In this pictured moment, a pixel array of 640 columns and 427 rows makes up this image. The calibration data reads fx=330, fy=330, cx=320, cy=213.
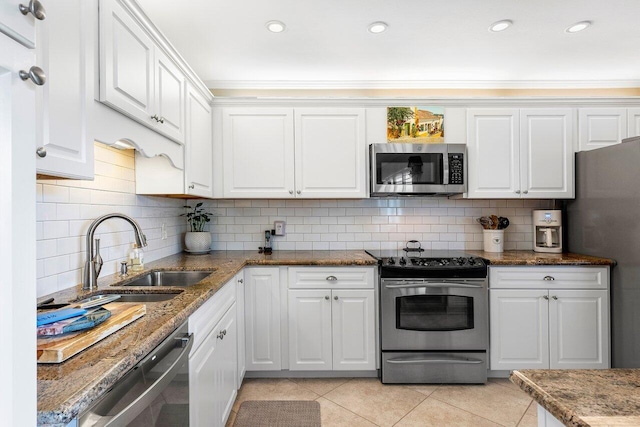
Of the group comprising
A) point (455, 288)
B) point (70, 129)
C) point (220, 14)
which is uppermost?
point (220, 14)

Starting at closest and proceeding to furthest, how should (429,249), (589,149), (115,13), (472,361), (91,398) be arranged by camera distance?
(91,398) → (115,13) → (472,361) → (589,149) → (429,249)

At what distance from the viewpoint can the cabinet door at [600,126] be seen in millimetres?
2768

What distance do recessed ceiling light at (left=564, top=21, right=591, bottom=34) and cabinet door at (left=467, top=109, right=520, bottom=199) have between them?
0.69 meters

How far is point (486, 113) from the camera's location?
110 inches

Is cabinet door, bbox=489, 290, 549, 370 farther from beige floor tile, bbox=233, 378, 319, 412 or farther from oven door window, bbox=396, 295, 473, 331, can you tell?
beige floor tile, bbox=233, 378, 319, 412

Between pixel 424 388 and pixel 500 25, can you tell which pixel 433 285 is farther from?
pixel 500 25

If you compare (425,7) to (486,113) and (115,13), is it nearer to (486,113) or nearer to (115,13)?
(486,113)

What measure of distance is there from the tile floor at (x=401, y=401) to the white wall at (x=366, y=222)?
1.17 meters

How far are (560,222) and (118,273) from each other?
3.35m

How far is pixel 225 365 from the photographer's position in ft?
6.12

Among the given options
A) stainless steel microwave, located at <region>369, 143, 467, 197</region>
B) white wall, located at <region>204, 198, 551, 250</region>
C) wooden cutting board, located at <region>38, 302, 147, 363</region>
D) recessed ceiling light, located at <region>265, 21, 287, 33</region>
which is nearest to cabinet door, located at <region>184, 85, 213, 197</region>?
white wall, located at <region>204, 198, 551, 250</region>

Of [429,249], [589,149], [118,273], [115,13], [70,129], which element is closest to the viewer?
[70,129]

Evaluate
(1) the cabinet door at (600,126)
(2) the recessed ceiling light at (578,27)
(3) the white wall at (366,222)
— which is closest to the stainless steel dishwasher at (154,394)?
(3) the white wall at (366,222)

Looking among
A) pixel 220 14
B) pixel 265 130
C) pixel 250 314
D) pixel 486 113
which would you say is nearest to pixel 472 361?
pixel 250 314
